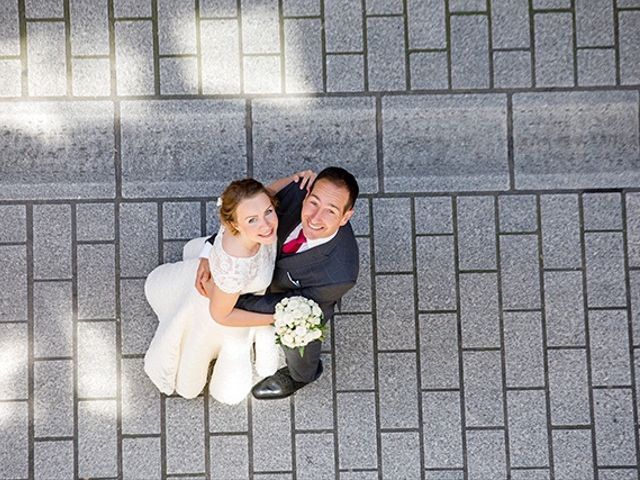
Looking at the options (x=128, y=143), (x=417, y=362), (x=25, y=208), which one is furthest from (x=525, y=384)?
(x=25, y=208)

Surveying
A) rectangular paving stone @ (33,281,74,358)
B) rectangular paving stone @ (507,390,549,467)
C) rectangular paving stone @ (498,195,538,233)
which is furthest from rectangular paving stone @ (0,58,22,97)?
rectangular paving stone @ (507,390,549,467)

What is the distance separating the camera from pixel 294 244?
3.91 metres

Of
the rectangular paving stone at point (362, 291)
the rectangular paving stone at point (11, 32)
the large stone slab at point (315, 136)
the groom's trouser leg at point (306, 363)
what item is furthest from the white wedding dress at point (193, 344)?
the rectangular paving stone at point (11, 32)

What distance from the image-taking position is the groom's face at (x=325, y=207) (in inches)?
142

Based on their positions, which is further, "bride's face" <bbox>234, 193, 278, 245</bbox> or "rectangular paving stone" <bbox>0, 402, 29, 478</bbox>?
"rectangular paving stone" <bbox>0, 402, 29, 478</bbox>

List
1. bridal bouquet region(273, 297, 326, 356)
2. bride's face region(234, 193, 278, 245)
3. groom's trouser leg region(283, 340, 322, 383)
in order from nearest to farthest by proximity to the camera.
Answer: bride's face region(234, 193, 278, 245) < bridal bouquet region(273, 297, 326, 356) < groom's trouser leg region(283, 340, 322, 383)

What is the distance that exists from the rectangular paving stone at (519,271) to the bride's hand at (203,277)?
6.63ft

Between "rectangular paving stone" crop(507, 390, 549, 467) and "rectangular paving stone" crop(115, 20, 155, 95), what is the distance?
3235mm

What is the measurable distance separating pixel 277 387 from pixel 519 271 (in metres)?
1.80

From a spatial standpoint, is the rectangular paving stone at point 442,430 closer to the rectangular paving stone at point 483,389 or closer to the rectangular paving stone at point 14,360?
the rectangular paving stone at point 483,389

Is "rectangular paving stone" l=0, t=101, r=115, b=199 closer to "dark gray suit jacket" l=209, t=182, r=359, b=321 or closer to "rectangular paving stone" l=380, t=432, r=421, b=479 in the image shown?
"dark gray suit jacket" l=209, t=182, r=359, b=321

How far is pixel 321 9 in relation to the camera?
15.9 ft

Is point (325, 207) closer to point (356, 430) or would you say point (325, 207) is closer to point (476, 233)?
point (476, 233)

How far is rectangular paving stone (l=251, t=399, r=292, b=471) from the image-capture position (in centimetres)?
480
